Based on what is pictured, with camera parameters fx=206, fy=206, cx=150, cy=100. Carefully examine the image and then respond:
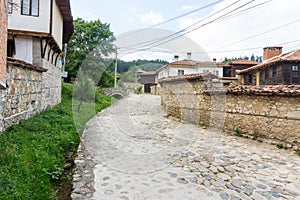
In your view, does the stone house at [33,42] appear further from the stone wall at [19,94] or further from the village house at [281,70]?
the village house at [281,70]

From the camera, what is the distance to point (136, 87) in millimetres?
34531

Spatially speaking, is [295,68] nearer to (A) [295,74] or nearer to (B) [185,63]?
(A) [295,74]

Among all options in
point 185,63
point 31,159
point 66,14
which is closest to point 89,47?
point 185,63

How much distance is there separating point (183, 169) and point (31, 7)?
8.24 metres

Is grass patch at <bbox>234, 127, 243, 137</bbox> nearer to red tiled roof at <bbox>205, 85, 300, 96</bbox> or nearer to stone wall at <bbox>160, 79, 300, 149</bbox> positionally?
stone wall at <bbox>160, 79, 300, 149</bbox>

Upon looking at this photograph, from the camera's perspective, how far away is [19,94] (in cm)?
547

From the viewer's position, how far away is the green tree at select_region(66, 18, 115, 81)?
22.5 meters

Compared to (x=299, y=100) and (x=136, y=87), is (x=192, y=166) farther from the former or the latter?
(x=136, y=87)

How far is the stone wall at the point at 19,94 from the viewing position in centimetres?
465

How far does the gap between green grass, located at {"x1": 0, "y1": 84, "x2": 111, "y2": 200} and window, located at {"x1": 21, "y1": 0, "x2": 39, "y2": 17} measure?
4.77m

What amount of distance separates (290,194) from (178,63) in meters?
17.5

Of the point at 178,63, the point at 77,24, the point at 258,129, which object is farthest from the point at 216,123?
the point at 77,24

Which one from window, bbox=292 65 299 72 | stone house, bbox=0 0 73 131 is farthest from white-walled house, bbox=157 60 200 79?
stone house, bbox=0 0 73 131

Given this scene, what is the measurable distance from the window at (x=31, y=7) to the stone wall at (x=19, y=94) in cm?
252
